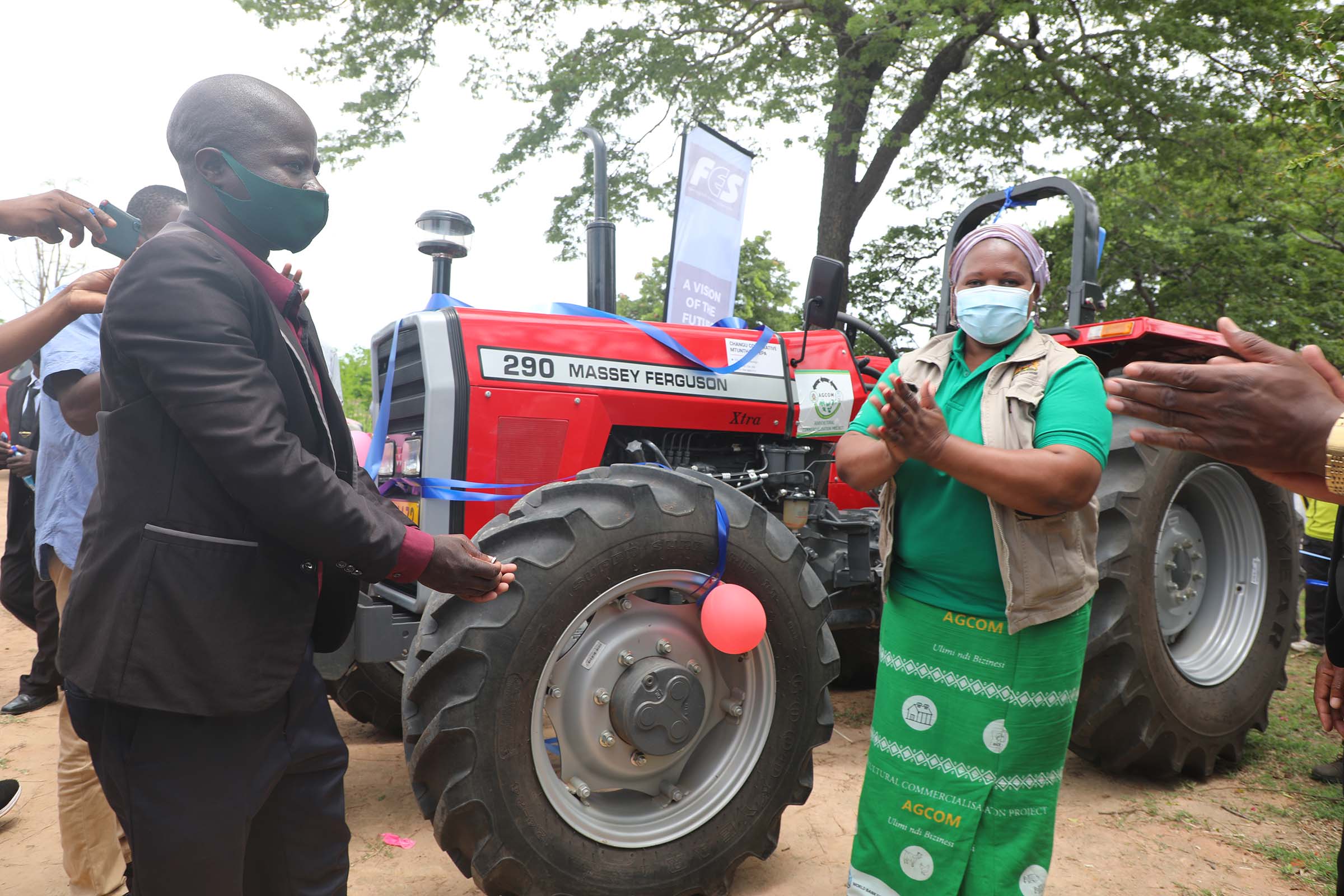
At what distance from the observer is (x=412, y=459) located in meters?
3.04

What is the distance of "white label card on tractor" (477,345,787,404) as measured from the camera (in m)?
2.98

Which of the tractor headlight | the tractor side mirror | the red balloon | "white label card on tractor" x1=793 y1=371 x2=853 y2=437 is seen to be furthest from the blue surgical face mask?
the tractor headlight

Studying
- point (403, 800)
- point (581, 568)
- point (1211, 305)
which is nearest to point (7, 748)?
point (403, 800)

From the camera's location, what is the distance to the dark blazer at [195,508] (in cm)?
132

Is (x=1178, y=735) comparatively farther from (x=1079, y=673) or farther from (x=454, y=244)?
(x=454, y=244)

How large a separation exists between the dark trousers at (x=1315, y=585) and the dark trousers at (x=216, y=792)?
5.50 metres

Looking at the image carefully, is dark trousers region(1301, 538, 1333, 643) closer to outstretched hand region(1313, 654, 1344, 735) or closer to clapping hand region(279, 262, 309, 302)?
outstretched hand region(1313, 654, 1344, 735)

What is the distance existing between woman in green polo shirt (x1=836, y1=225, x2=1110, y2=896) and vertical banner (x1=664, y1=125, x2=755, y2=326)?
4.39 m

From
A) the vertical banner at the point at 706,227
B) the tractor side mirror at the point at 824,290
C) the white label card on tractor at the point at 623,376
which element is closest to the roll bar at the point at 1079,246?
the tractor side mirror at the point at 824,290

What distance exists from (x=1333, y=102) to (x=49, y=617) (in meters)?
9.75

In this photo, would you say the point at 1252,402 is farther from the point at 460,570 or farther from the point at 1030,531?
the point at 460,570

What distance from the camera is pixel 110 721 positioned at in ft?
4.53

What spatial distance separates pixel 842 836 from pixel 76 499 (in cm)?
267

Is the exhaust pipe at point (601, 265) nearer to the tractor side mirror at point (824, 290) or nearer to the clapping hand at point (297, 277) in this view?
the tractor side mirror at point (824, 290)
